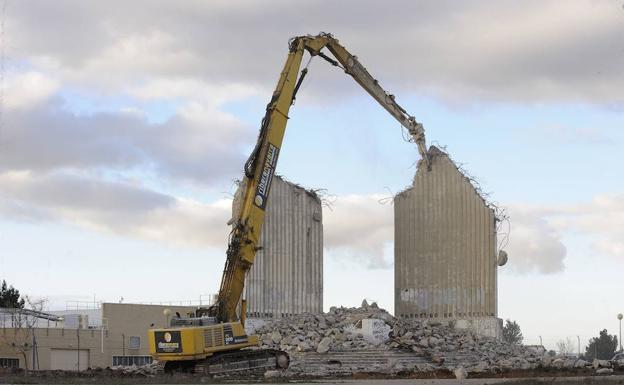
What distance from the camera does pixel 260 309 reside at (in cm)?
5112

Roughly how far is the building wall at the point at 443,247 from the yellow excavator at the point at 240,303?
12.6 meters

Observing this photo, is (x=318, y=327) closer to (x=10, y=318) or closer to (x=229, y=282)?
(x=229, y=282)

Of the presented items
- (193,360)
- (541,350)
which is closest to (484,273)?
(541,350)

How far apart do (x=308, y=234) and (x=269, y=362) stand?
18.9 meters

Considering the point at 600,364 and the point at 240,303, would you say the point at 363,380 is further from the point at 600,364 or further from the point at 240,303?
the point at 600,364

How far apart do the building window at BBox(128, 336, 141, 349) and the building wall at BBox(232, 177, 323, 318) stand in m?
11.7

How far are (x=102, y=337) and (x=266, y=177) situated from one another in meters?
24.4

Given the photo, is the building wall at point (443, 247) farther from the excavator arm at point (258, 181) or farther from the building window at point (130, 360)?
the building window at point (130, 360)

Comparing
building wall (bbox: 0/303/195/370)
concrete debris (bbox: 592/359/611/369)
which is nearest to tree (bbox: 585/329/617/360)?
building wall (bbox: 0/303/195/370)

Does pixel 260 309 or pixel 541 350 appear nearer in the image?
pixel 541 350

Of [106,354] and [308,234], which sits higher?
[308,234]

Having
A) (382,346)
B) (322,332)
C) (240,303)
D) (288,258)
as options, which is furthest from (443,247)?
(240,303)

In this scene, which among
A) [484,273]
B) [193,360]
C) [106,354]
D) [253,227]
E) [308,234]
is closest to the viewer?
[193,360]

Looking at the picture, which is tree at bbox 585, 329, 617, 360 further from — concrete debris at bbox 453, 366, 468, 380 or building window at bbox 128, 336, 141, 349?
concrete debris at bbox 453, 366, 468, 380
